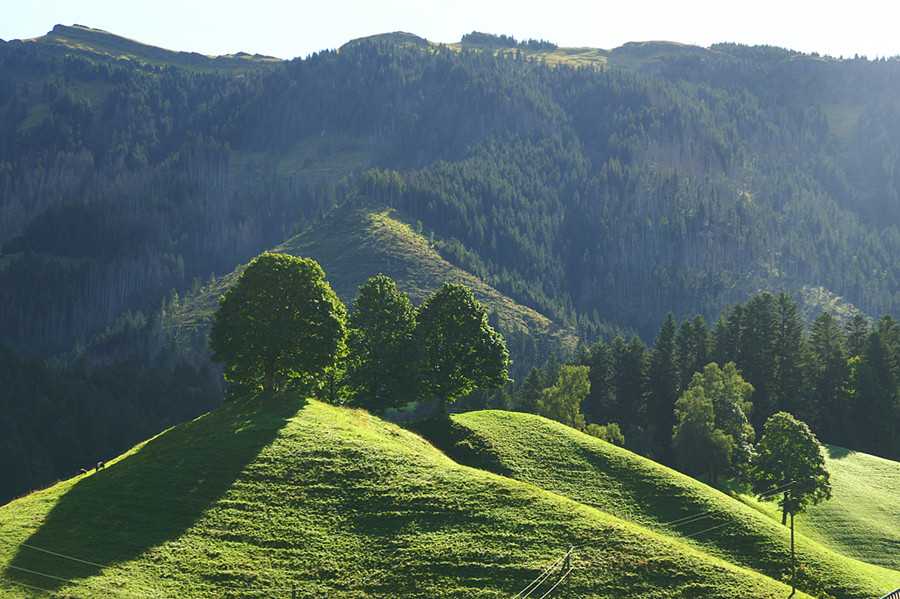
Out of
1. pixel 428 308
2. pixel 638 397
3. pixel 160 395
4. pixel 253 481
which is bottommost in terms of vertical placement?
pixel 160 395

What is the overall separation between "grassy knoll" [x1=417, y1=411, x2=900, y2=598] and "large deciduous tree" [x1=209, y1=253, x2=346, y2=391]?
53.6 ft

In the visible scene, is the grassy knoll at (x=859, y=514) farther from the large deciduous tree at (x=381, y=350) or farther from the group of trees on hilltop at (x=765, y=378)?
the large deciduous tree at (x=381, y=350)

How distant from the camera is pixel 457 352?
94125 mm

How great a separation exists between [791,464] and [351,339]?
57357 millimetres

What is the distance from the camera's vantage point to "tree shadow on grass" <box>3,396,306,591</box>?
48.4 m

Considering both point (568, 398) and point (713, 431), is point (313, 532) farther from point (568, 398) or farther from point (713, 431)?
point (568, 398)

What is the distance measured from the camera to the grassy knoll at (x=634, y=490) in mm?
63787

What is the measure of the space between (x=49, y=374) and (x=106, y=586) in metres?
155

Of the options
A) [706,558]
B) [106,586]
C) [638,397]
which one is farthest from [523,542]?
[638,397]

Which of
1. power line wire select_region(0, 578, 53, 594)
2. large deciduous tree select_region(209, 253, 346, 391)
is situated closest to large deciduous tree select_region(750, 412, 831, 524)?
large deciduous tree select_region(209, 253, 346, 391)

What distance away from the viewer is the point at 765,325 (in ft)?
453

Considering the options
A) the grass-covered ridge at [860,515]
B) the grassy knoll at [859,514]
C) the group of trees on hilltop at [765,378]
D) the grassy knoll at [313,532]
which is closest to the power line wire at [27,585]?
the grassy knoll at [313,532]

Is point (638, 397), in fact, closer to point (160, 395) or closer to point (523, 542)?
point (523, 542)

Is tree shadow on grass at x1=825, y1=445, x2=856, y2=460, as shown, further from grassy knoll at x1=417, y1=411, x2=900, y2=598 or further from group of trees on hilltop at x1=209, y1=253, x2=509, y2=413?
group of trees on hilltop at x1=209, y1=253, x2=509, y2=413
